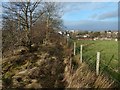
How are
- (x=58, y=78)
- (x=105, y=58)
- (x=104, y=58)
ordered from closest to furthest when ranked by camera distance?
(x=58, y=78)
(x=104, y=58)
(x=105, y=58)

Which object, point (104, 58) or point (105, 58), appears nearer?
point (104, 58)

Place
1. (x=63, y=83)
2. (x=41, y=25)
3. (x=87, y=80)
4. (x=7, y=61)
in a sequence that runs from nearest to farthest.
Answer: (x=87, y=80), (x=63, y=83), (x=7, y=61), (x=41, y=25)

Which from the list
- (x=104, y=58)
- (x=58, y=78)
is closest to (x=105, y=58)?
(x=104, y=58)

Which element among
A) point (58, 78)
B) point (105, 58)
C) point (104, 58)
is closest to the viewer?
point (58, 78)

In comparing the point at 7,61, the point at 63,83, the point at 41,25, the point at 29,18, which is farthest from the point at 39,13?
the point at 63,83

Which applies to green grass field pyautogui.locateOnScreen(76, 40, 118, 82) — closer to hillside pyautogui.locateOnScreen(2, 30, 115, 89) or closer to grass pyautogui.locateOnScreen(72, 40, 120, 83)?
grass pyautogui.locateOnScreen(72, 40, 120, 83)

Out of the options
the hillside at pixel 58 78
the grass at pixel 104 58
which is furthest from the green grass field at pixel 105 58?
the hillside at pixel 58 78

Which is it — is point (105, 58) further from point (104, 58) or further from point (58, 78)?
point (58, 78)

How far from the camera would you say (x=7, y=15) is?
28.3 meters

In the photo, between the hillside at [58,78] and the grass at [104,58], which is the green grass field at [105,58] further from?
the hillside at [58,78]

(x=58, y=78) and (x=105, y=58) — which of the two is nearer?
(x=58, y=78)

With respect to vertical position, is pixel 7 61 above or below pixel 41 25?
below

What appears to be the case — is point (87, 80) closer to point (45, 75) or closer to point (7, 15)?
point (45, 75)

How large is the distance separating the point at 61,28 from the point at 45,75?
108ft
